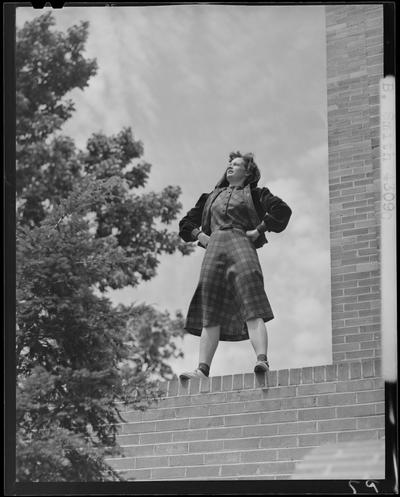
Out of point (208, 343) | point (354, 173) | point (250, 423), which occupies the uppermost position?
point (354, 173)

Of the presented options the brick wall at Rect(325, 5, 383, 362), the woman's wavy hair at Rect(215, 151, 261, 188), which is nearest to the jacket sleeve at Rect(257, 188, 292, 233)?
the woman's wavy hair at Rect(215, 151, 261, 188)

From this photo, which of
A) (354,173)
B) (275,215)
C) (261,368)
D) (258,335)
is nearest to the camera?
(261,368)

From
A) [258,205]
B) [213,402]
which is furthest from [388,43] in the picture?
[213,402]

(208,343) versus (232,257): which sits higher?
(232,257)

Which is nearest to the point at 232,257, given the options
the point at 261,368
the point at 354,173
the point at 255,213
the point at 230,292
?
the point at 230,292

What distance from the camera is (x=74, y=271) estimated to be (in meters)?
13.4

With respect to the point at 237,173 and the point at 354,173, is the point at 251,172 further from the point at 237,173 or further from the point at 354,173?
the point at 354,173

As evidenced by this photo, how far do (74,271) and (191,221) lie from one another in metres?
1.39

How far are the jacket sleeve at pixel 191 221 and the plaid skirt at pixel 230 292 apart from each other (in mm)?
379

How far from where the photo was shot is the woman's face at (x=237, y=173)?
46.0 ft

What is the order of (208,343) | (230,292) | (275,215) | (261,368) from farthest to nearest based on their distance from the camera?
(275,215) → (230,292) → (208,343) → (261,368)

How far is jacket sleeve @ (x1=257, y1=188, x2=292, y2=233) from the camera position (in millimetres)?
13805

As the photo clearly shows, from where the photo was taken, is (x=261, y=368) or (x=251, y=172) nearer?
(x=261, y=368)

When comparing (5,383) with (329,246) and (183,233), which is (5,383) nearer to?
(183,233)
